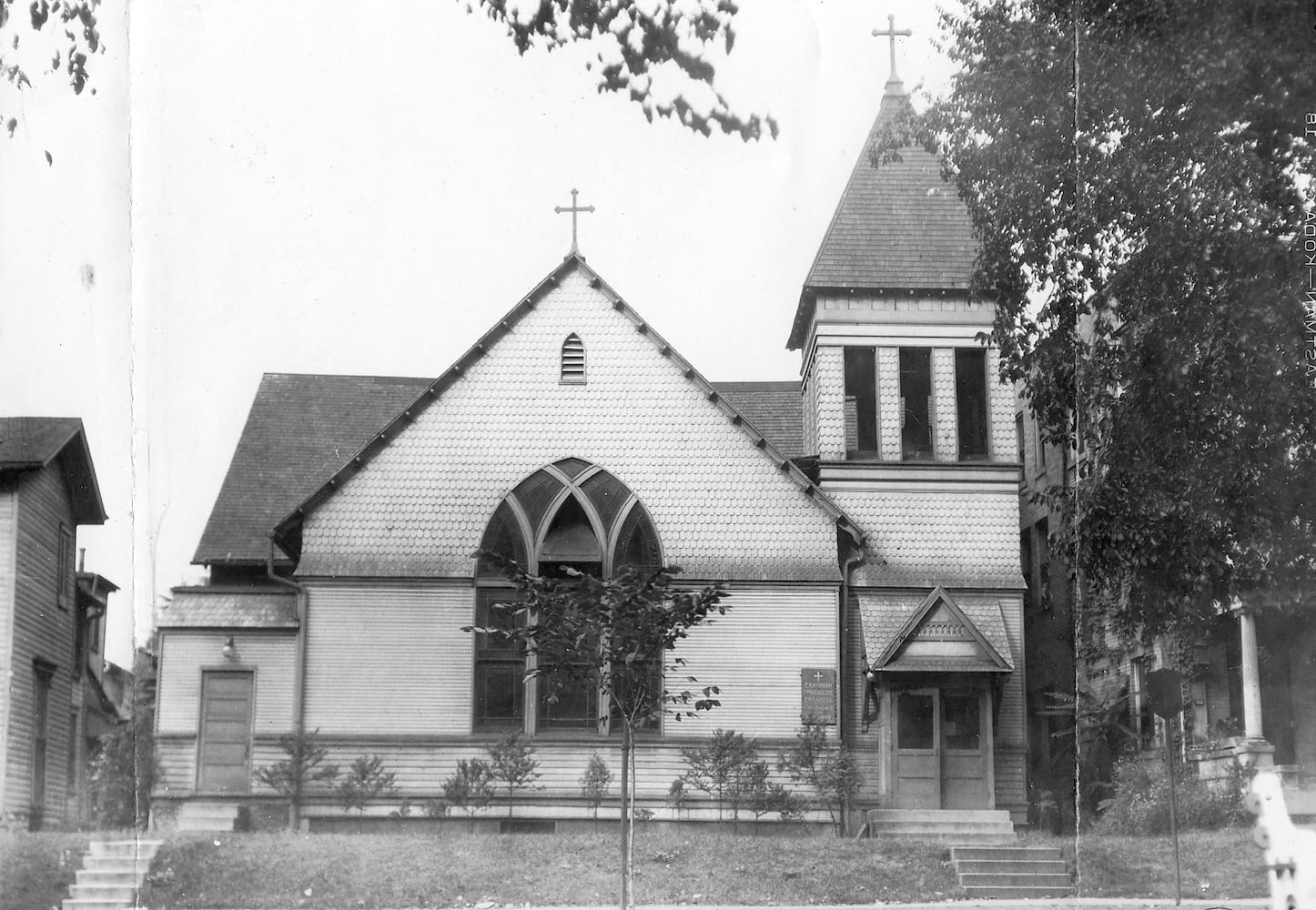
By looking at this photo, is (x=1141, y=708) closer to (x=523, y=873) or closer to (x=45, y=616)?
(x=523, y=873)

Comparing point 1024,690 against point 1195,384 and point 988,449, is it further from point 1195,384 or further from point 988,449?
point 1195,384

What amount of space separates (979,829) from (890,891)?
59.0 inches

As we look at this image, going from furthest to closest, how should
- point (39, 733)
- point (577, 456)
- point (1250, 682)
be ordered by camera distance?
point (577, 456), point (1250, 682), point (39, 733)

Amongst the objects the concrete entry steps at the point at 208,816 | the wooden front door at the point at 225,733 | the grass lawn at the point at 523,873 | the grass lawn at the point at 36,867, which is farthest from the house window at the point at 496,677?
the grass lawn at the point at 36,867

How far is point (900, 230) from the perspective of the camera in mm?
15789

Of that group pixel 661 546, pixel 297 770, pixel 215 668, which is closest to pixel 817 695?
pixel 661 546

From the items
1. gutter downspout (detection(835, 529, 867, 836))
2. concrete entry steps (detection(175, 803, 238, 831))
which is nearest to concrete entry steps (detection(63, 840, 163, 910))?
concrete entry steps (detection(175, 803, 238, 831))

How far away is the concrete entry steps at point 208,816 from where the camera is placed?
48.8 ft

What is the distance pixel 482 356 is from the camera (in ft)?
51.9

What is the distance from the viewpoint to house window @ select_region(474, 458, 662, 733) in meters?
15.1

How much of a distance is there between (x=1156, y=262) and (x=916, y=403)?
3.17m

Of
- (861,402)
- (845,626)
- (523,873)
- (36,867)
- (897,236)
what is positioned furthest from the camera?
(861,402)

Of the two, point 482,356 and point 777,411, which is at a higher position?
point 482,356

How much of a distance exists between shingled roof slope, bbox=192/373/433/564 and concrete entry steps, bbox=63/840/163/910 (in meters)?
3.58
